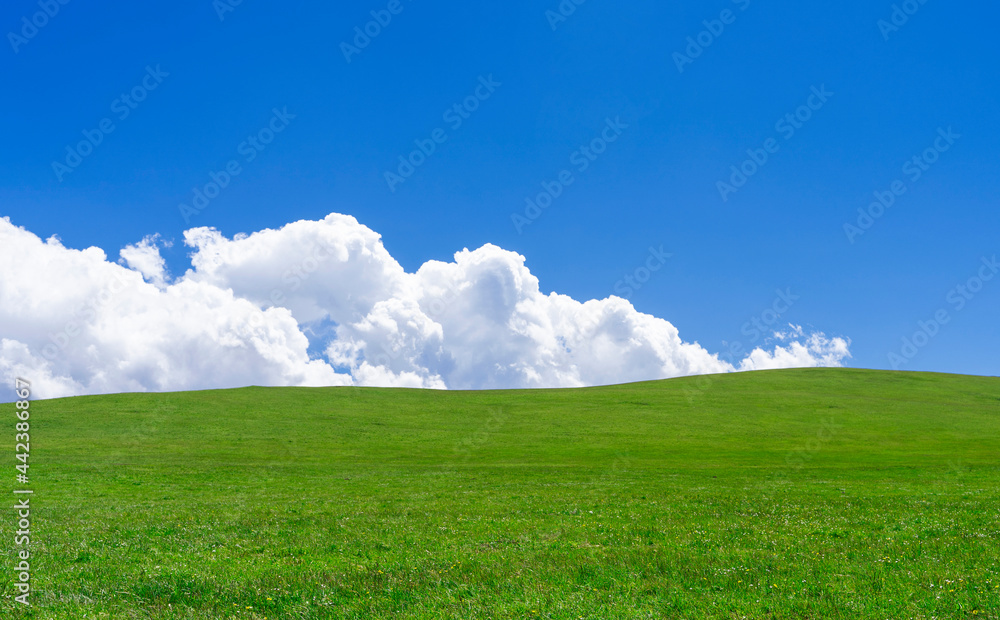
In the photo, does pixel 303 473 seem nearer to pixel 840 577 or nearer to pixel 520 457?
pixel 520 457

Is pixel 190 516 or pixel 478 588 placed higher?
pixel 190 516

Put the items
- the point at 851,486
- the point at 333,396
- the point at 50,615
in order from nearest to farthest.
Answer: the point at 50,615
the point at 851,486
the point at 333,396

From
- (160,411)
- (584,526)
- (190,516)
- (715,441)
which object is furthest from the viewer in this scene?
(160,411)

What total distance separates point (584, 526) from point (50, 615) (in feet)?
50.4

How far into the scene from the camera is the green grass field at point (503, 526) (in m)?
A: 12.4

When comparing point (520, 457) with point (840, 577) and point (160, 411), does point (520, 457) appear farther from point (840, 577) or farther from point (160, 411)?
point (160, 411)

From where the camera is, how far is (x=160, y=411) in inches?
3597

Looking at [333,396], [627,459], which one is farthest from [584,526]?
[333,396]

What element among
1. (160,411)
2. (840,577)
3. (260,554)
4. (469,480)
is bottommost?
(840,577)

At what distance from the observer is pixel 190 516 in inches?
958

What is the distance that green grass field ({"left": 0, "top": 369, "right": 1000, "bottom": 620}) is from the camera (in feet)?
40.8

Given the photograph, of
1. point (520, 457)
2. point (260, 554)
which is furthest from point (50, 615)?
point (520, 457)

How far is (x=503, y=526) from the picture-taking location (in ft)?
70.9

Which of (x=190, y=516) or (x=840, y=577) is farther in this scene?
(x=190, y=516)
